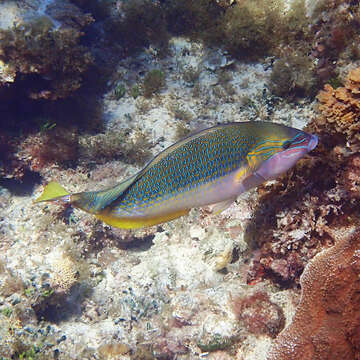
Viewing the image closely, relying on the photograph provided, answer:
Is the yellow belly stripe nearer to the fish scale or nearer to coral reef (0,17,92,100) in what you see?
the fish scale

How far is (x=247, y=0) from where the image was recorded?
8180 mm

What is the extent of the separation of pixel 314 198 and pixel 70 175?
5.67 m

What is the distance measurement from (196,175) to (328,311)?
1931 millimetres

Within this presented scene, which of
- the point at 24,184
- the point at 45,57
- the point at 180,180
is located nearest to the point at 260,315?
the point at 180,180

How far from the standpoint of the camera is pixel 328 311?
2.89 meters

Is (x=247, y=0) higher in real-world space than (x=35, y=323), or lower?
higher

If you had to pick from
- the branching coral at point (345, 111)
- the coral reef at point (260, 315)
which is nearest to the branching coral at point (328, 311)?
the coral reef at point (260, 315)

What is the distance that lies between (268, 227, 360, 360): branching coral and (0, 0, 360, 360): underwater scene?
13 mm

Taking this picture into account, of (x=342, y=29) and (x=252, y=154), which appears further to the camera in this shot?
(x=342, y=29)

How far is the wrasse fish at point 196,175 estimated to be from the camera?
2.35 m

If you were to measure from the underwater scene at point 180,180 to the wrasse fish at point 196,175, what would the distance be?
0.04 feet

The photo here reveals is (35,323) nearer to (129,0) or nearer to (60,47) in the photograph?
(60,47)

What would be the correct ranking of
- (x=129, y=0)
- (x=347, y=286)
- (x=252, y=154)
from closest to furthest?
(x=252, y=154)
(x=347, y=286)
(x=129, y=0)

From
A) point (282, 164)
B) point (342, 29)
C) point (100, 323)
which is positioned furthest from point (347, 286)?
point (342, 29)
